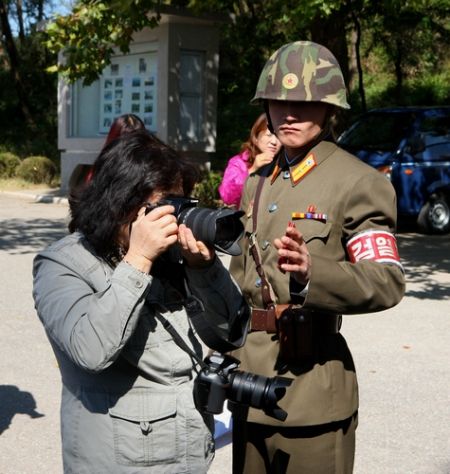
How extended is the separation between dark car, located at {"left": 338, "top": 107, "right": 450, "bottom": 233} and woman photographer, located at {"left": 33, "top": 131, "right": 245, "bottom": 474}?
11.3 meters

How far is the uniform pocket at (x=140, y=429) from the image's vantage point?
2.25m

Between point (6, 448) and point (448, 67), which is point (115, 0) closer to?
point (6, 448)

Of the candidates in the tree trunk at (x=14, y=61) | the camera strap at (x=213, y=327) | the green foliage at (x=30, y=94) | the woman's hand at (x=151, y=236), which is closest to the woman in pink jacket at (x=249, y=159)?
the camera strap at (x=213, y=327)

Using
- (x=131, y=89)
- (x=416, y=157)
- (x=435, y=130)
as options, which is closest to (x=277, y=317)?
(x=416, y=157)

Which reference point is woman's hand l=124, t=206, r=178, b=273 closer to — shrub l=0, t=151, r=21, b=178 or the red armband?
the red armband

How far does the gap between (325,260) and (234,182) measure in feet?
14.4

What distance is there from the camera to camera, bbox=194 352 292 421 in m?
2.28

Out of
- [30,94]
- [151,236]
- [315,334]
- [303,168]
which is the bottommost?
[315,334]

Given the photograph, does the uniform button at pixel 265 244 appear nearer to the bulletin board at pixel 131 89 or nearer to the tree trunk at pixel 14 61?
the bulletin board at pixel 131 89

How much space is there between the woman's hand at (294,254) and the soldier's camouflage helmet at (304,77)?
614 millimetres

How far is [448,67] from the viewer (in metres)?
29.5

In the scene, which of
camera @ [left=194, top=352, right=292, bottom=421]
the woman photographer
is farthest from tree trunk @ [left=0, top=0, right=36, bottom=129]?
camera @ [left=194, top=352, right=292, bottom=421]

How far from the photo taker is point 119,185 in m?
2.25

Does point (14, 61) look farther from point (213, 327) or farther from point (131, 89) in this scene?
point (213, 327)
